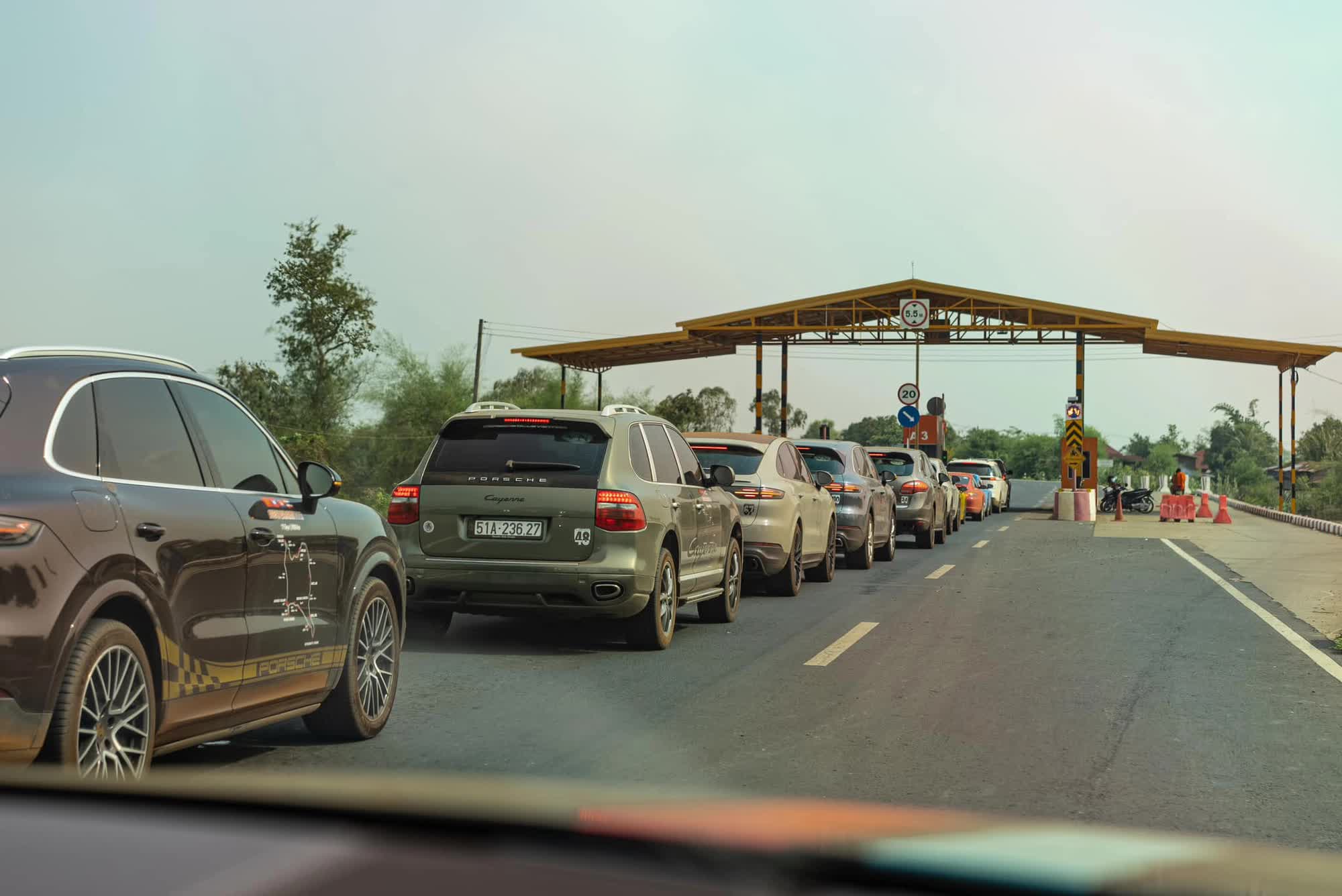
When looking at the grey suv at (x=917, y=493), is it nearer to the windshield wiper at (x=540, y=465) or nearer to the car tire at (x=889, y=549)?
the car tire at (x=889, y=549)

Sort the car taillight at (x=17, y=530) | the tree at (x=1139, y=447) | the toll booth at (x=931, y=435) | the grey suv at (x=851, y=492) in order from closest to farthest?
1. the car taillight at (x=17, y=530)
2. the grey suv at (x=851, y=492)
3. the toll booth at (x=931, y=435)
4. the tree at (x=1139, y=447)

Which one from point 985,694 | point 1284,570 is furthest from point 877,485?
point 985,694

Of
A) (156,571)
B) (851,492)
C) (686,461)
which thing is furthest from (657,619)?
(851,492)

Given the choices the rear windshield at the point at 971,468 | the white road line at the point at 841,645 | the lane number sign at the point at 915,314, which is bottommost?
the white road line at the point at 841,645

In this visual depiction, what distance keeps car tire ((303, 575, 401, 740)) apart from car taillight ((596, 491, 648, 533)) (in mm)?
2770

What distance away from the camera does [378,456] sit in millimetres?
63562

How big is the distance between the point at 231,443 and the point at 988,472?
36543 mm

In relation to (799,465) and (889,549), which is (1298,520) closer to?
(889,549)

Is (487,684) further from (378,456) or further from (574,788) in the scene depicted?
(378,456)

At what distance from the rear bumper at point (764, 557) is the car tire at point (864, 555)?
4253 mm

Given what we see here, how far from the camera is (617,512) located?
990cm

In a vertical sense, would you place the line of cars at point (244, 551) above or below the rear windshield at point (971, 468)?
below

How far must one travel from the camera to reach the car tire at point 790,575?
575 inches

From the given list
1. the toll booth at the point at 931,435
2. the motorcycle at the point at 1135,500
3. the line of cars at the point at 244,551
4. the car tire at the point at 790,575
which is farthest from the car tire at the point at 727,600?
the motorcycle at the point at 1135,500
